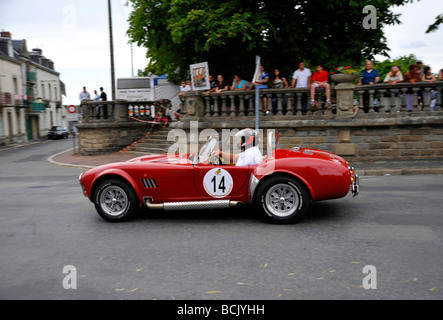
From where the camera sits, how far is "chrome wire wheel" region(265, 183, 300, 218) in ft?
19.9

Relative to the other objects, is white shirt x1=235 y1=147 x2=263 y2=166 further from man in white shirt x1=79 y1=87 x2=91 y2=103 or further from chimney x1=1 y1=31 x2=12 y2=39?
chimney x1=1 y1=31 x2=12 y2=39

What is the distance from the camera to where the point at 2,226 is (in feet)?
22.2

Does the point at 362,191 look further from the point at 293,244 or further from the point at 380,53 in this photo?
the point at 380,53

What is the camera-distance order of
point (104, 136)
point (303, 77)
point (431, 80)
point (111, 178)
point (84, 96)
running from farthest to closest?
point (84, 96)
point (104, 136)
point (303, 77)
point (431, 80)
point (111, 178)

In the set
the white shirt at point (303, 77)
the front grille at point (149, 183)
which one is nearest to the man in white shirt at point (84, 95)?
the white shirt at point (303, 77)

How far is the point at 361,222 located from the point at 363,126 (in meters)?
7.38

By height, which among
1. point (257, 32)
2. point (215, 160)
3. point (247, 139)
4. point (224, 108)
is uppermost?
point (257, 32)

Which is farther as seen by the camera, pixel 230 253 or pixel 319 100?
pixel 319 100

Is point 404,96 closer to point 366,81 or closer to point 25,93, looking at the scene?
point 366,81

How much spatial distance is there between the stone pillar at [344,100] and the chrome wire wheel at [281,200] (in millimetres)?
7771

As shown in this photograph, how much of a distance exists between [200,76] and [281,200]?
31.9 feet

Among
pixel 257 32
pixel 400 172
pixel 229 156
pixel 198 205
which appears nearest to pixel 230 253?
pixel 198 205

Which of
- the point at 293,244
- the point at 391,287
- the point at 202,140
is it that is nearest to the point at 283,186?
the point at 293,244

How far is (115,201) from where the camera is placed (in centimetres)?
658
